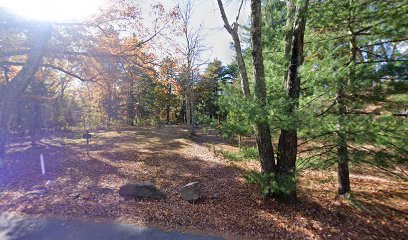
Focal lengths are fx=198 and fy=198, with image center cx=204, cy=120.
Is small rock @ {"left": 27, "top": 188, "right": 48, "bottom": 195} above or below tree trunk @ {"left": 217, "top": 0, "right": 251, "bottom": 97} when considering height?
below

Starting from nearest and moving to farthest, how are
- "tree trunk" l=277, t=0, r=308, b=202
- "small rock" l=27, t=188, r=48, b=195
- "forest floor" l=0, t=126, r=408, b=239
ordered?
"tree trunk" l=277, t=0, r=308, b=202
"forest floor" l=0, t=126, r=408, b=239
"small rock" l=27, t=188, r=48, b=195

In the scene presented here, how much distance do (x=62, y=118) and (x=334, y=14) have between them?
2329cm

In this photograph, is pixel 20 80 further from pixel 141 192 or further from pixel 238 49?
pixel 238 49

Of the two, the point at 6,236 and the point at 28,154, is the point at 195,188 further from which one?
the point at 28,154

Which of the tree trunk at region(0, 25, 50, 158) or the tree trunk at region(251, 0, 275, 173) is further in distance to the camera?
the tree trunk at region(0, 25, 50, 158)

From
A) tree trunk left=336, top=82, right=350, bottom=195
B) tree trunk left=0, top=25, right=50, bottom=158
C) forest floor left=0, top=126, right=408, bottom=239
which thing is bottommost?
forest floor left=0, top=126, right=408, bottom=239

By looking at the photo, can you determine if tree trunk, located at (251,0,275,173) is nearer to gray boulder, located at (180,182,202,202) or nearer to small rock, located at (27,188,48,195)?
gray boulder, located at (180,182,202,202)

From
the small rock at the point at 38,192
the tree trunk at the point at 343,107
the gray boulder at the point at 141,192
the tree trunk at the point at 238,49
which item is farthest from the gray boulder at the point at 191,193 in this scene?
the small rock at the point at 38,192

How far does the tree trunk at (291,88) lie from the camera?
396cm

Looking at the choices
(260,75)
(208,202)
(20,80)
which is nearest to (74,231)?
(208,202)

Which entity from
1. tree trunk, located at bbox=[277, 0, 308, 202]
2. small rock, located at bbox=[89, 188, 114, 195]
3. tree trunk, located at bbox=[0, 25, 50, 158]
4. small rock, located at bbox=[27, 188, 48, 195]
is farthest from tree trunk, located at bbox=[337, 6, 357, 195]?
tree trunk, located at bbox=[0, 25, 50, 158]

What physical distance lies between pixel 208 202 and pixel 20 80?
8874mm

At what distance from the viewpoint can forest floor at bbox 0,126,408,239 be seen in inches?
164

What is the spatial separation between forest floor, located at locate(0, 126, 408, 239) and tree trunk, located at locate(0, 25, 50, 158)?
1468 millimetres
